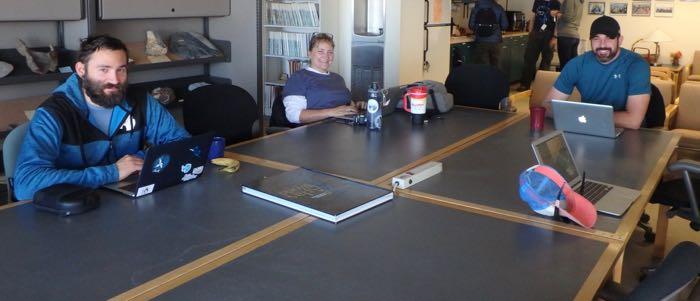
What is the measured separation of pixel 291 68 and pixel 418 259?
16.4ft

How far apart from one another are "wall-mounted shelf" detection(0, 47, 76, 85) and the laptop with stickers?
189cm

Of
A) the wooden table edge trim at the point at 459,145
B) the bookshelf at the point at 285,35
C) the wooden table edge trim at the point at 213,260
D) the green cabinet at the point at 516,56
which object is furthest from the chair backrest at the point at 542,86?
the wooden table edge trim at the point at 213,260

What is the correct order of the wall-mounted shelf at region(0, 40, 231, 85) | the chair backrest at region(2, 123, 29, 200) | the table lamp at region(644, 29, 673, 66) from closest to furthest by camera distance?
the chair backrest at region(2, 123, 29, 200) → the wall-mounted shelf at region(0, 40, 231, 85) → the table lamp at region(644, 29, 673, 66)

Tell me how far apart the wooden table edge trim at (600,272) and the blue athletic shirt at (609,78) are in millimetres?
2066

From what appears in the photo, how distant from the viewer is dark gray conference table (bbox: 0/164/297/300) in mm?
1497

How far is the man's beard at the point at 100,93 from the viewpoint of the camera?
2.44 metres

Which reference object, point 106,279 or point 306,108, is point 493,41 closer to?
point 306,108

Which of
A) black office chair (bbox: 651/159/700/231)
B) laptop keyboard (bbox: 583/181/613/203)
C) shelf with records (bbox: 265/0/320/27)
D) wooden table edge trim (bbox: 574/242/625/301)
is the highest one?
shelf with records (bbox: 265/0/320/27)

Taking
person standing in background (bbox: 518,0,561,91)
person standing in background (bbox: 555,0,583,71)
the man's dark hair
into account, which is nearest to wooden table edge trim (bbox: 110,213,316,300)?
the man's dark hair

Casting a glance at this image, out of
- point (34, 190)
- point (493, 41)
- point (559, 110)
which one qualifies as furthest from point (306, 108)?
point (493, 41)

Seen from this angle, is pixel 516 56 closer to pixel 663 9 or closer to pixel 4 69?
pixel 663 9

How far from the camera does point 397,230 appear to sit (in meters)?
1.89

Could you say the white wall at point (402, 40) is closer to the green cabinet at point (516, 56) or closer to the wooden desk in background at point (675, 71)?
the green cabinet at point (516, 56)

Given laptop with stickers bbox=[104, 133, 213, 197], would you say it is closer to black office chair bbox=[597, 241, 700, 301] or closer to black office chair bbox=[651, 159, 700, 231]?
black office chair bbox=[597, 241, 700, 301]
